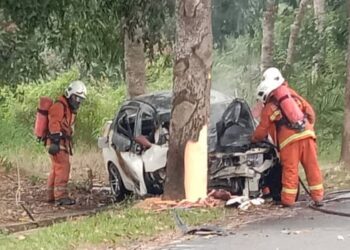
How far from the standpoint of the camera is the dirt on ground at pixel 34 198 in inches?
528

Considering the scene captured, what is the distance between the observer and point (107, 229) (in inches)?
378

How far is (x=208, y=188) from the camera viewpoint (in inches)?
477

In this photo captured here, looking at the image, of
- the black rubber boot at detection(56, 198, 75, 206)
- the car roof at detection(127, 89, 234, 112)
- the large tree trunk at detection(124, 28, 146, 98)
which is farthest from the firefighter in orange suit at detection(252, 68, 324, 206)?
the large tree trunk at detection(124, 28, 146, 98)

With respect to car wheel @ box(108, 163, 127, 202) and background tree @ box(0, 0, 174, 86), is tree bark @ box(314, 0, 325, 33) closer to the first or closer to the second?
background tree @ box(0, 0, 174, 86)

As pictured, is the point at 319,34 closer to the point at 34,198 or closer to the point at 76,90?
the point at 34,198

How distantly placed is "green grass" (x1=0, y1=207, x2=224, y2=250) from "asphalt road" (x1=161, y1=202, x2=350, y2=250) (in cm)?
60

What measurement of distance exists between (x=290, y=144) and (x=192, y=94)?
4.49 ft

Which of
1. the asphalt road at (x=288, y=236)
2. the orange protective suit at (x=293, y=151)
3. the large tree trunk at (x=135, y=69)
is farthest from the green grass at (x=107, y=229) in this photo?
the large tree trunk at (x=135, y=69)

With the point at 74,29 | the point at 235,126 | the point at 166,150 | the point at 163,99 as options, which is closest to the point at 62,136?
the point at 163,99

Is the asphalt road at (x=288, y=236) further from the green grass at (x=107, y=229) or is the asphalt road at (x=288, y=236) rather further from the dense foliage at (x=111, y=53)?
the dense foliage at (x=111, y=53)

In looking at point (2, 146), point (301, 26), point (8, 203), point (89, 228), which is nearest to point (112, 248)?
point (89, 228)

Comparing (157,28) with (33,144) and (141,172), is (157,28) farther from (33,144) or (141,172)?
(33,144)

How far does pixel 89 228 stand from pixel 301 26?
1743cm

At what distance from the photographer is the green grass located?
9.12 m
